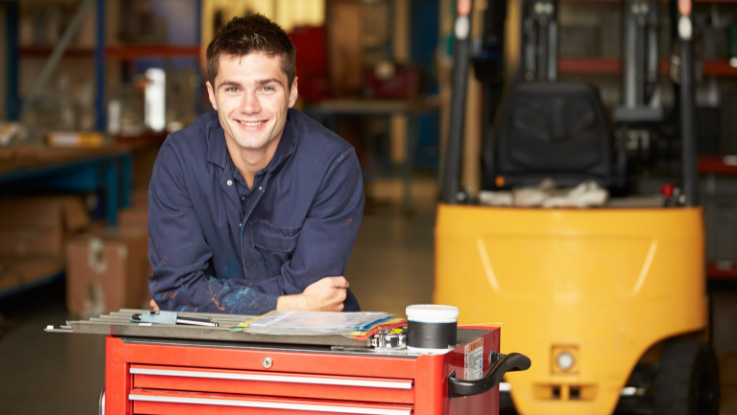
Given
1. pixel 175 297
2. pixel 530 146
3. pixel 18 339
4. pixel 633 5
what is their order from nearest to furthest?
1. pixel 175 297
2. pixel 530 146
3. pixel 633 5
4. pixel 18 339

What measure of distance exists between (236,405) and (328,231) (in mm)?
900

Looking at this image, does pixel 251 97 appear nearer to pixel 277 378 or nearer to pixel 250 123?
pixel 250 123

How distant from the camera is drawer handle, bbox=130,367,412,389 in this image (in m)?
1.83

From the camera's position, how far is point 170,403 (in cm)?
199

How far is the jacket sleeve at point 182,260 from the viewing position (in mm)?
2654

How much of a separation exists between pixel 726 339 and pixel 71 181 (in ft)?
15.1

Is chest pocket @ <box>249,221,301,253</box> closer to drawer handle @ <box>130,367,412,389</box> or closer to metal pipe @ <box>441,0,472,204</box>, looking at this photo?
drawer handle @ <box>130,367,412,389</box>

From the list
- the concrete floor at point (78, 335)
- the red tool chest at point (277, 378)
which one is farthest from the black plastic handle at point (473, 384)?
the concrete floor at point (78, 335)

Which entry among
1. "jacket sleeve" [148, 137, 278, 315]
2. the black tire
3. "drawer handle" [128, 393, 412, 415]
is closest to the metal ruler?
"drawer handle" [128, 393, 412, 415]

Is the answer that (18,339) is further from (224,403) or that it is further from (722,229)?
(722,229)

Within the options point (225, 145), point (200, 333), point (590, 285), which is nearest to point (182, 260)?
point (225, 145)

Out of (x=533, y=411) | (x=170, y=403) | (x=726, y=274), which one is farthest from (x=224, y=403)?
(x=726, y=274)

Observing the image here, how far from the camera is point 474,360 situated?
202 centimetres

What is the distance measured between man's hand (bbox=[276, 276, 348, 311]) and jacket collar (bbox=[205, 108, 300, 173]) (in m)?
0.36
